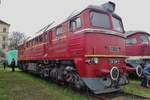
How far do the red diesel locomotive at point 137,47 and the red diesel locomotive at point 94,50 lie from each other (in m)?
5.32

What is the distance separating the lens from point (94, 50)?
9844 mm

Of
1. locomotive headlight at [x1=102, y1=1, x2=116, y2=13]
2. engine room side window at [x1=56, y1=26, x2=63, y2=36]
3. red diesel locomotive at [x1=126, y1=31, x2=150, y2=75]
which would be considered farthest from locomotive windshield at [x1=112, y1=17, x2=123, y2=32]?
red diesel locomotive at [x1=126, y1=31, x2=150, y2=75]

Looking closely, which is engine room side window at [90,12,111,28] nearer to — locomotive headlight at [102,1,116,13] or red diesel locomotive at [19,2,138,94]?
red diesel locomotive at [19,2,138,94]

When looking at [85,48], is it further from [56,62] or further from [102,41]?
[56,62]

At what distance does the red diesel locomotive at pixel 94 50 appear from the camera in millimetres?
9781

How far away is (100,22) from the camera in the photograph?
10.4 metres

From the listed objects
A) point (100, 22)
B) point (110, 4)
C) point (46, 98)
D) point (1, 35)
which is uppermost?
point (1, 35)

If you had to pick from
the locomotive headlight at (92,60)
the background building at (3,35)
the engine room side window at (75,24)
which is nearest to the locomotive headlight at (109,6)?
the engine room side window at (75,24)

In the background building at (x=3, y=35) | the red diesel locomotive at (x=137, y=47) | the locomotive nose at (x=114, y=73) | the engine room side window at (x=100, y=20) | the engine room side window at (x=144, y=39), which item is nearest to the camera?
the locomotive nose at (x=114, y=73)

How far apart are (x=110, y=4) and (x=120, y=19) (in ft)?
3.41

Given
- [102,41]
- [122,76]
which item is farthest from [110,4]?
[122,76]

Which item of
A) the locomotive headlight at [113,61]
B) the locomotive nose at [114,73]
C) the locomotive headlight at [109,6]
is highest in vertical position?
the locomotive headlight at [109,6]

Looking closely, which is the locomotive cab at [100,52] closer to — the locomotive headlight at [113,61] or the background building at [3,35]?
the locomotive headlight at [113,61]

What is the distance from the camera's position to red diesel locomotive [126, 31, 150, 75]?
16.3 meters
